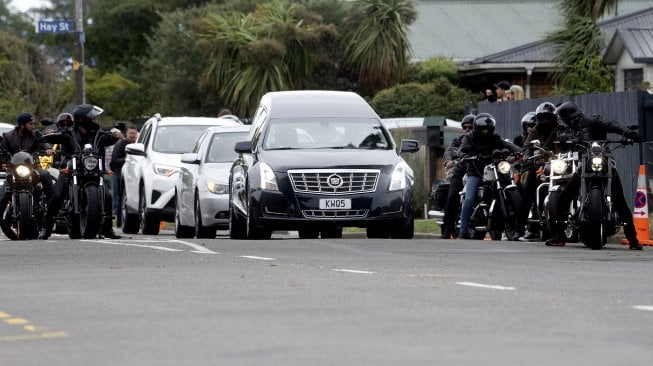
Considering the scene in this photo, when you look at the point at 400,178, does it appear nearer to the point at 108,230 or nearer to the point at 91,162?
the point at 91,162

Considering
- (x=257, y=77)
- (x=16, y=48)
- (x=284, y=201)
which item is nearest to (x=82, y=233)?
(x=284, y=201)

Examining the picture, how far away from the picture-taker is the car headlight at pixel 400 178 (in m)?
21.9

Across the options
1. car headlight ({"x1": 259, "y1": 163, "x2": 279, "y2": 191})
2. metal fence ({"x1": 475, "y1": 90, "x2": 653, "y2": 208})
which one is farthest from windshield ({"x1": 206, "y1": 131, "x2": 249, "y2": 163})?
metal fence ({"x1": 475, "y1": 90, "x2": 653, "y2": 208})

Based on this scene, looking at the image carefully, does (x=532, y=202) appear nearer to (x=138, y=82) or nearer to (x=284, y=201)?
(x=284, y=201)

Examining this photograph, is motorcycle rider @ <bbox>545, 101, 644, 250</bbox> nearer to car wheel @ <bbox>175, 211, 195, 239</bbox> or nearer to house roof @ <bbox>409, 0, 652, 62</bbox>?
car wheel @ <bbox>175, 211, 195, 239</bbox>

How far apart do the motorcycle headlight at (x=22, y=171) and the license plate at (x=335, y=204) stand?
164 inches

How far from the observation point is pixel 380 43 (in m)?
61.8

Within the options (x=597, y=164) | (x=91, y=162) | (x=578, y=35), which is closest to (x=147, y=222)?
(x=91, y=162)

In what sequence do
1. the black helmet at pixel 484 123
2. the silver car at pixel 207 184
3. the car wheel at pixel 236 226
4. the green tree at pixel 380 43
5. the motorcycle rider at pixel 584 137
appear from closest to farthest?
1. the motorcycle rider at pixel 584 137
2. the car wheel at pixel 236 226
3. the black helmet at pixel 484 123
4. the silver car at pixel 207 184
5. the green tree at pixel 380 43

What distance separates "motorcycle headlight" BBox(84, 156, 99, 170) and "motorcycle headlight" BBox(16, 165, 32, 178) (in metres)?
0.89

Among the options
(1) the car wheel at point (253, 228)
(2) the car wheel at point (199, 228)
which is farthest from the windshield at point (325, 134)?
(2) the car wheel at point (199, 228)

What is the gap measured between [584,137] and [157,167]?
32.6 feet

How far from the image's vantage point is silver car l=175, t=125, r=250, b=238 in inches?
1008

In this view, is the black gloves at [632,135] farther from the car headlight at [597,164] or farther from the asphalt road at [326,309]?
the asphalt road at [326,309]
